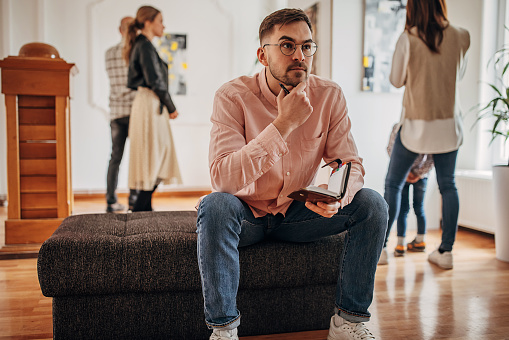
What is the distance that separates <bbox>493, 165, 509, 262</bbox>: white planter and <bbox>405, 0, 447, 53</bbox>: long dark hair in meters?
0.75

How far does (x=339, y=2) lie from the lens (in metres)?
3.08

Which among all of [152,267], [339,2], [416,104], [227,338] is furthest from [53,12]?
[227,338]

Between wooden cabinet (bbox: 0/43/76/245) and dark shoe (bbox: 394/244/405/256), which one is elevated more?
wooden cabinet (bbox: 0/43/76/245)

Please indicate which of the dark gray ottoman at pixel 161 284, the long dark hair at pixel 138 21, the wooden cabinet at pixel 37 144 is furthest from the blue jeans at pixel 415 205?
the long dark hair at pixel 138 21

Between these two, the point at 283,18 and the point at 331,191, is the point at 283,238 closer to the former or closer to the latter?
the point at 331,191


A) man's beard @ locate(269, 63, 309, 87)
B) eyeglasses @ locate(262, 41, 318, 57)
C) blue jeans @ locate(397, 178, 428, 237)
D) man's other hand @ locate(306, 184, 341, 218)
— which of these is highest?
eyeglasses @ locate(262, 41, 318, 57)

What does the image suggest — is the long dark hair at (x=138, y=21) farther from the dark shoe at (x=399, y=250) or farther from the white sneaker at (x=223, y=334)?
the white sneaker at (x=223, y=334)

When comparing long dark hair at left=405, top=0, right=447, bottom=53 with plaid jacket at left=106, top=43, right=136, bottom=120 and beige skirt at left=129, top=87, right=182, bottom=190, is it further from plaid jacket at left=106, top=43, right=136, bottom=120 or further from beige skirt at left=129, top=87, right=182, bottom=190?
plaid jacket at left=106, top=43, right=136, bottom=120

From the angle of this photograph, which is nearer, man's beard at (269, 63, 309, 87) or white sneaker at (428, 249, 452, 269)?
man's beard at (269, 63, 309, 87)

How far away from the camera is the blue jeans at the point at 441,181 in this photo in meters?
2.52

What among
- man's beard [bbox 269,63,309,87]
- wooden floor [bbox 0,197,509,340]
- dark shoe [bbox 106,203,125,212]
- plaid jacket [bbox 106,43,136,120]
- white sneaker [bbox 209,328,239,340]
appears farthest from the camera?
dark shoe [bbox 106,203,125,212]

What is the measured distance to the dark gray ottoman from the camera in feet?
4.89

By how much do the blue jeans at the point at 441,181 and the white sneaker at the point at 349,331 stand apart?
3.65 ft

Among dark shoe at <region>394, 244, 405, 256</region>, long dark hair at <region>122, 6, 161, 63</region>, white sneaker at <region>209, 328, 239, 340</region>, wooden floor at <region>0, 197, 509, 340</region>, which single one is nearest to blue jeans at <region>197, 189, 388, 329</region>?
white sneaker at <region>209, 328, 239, 340</region>
